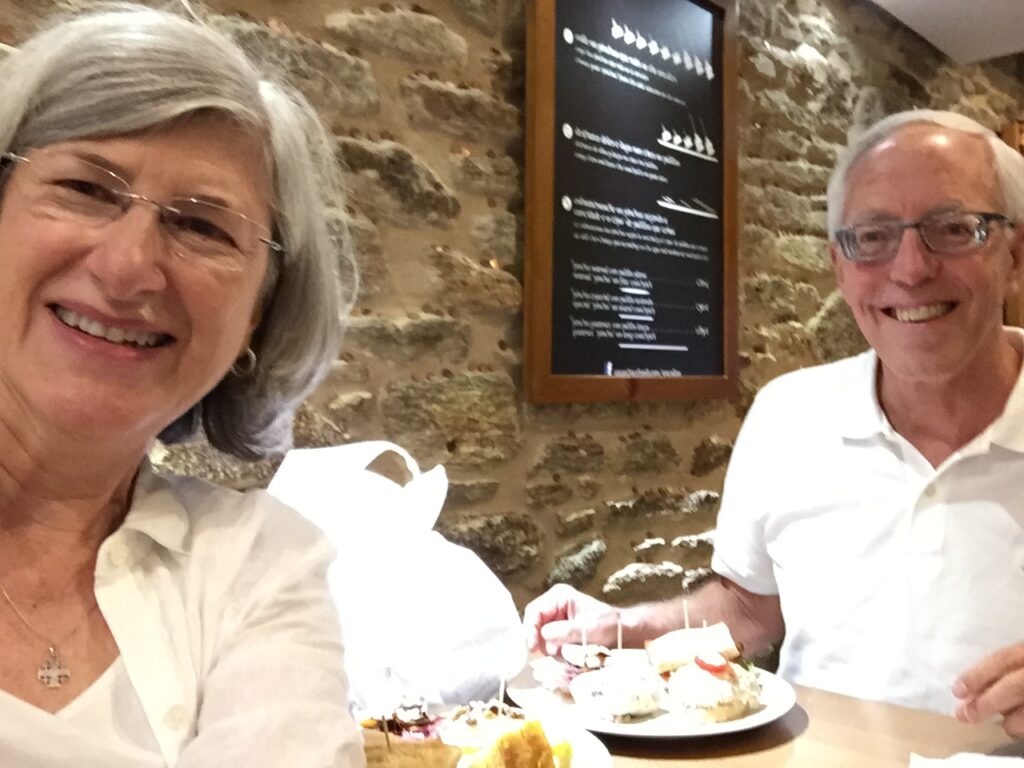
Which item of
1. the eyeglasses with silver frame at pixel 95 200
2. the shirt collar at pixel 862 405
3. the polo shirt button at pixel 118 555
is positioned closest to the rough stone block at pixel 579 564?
the shirt collar at pixel 862 405

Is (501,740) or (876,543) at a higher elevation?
(876,543)

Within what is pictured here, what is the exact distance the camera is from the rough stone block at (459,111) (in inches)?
72.7

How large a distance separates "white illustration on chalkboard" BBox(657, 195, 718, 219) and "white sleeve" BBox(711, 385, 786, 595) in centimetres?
72

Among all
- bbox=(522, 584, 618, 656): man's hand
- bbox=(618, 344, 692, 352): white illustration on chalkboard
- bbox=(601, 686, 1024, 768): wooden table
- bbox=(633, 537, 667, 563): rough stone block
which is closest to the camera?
bbox=(601, 686, 1024, 768): wooden table

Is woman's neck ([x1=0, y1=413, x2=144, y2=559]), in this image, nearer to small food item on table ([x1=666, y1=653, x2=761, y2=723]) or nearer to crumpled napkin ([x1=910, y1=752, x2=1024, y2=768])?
small food item on table ([x1=666, y1=653, x2=761, y2=723])

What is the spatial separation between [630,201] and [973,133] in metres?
0.83

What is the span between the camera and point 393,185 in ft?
5.89

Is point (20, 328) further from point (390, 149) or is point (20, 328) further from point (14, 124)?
point (390, 149)

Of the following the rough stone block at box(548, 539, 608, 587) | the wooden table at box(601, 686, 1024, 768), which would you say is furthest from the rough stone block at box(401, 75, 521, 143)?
the wooden table at box(601, 686, 1024, 768)

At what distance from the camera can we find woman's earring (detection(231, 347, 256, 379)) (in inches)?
44.2

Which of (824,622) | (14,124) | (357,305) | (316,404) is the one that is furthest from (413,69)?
(824,622)

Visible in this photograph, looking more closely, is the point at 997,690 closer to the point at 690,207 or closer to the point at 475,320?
the point at 475,320

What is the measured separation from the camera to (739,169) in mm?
2725

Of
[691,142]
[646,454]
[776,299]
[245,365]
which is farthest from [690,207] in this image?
[245,365]
